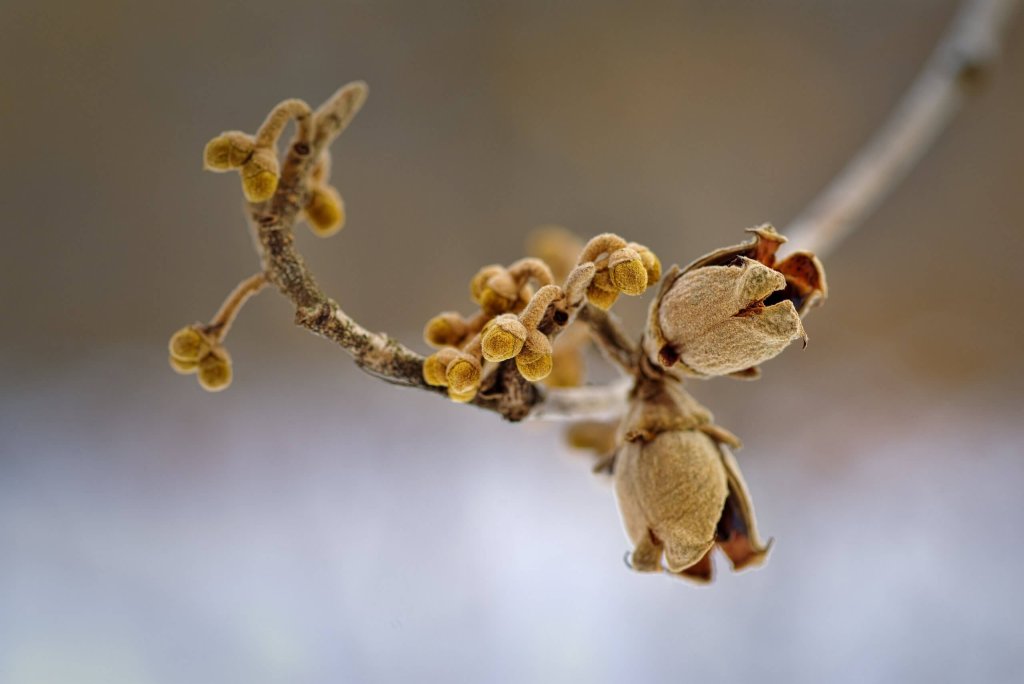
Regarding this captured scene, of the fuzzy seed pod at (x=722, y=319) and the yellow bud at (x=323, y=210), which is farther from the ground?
the yellow bud at (x=323, y=210)

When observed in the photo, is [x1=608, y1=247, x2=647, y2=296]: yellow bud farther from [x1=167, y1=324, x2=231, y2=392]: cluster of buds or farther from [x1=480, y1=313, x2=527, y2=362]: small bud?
[x1=167, y1=324, x2=231, y2=392]: cluster of buds

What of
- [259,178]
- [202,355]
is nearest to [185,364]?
[202,355]

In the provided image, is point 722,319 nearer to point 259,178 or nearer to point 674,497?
point 674,497

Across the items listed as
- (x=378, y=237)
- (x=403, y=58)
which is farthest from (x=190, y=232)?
(x=403, y=58)

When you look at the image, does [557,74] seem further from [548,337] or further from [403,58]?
[548,337]

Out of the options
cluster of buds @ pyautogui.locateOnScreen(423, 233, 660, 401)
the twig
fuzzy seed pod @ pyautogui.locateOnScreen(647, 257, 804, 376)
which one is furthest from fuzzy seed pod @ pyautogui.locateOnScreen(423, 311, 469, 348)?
the twig

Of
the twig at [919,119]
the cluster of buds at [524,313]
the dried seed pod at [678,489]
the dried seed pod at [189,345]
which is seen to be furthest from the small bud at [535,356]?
the twig at [919,119]

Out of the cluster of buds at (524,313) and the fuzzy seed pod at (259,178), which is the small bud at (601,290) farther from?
the fuzzy seed pod at (259,178)
